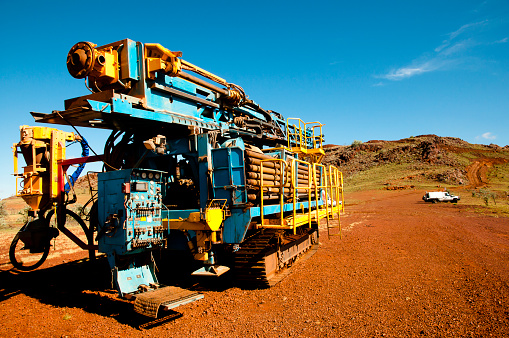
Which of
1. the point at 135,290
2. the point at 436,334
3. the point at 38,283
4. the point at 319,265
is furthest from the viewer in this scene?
the point at 319,265

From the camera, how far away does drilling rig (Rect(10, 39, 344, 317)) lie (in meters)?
6.46

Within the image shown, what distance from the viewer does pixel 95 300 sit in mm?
6816

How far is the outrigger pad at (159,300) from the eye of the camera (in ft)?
17.7

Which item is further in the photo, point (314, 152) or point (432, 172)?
point (432, 172)

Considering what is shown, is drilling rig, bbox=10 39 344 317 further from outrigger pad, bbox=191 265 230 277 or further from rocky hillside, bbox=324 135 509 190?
Answer: rocky hillside, bbox=324 135 509 190

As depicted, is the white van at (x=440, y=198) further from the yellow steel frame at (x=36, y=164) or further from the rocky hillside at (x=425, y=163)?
the yellow steel frame at (x=36, y=164)

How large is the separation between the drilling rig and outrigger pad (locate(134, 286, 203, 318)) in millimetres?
18

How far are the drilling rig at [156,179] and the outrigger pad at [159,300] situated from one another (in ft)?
0.06

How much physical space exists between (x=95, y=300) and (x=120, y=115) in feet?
12.0

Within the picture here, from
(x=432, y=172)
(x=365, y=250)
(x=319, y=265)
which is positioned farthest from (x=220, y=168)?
(x=432, y=172)

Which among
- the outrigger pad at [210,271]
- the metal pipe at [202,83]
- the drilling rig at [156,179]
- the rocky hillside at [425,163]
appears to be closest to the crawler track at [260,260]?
the drilling rig at [156,179]

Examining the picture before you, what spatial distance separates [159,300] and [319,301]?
9.38 ft

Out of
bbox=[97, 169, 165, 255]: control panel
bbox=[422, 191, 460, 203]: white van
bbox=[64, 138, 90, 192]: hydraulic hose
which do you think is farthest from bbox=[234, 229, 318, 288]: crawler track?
bbox=[422, 191, 460, 203]: white van

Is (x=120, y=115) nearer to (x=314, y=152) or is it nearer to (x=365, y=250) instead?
(x=314, y=152)
